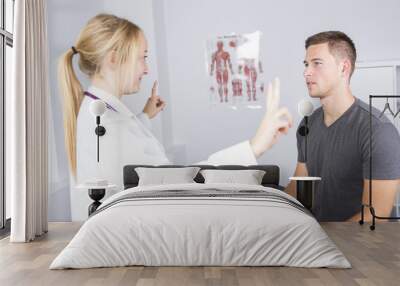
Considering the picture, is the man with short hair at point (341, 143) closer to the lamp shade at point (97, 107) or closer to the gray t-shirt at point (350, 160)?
the gray t-shirt at point (350, 160)

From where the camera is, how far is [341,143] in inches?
273

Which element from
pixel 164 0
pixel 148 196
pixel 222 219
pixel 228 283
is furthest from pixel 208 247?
pixel 164 0

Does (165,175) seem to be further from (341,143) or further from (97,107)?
(341,143)

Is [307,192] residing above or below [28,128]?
below

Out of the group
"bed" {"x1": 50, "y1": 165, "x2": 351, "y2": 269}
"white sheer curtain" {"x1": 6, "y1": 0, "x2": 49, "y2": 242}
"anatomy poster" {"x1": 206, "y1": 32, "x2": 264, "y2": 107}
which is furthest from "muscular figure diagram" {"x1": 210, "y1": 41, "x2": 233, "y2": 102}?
"bed" {"x1": 50, "y1": 165, "x2": 351, "y2": 269}

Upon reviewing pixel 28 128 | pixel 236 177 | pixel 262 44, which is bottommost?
pixel 236 177

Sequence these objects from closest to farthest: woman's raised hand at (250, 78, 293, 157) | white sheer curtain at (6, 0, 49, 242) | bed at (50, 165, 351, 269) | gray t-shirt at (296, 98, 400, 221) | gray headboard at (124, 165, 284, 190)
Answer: bed at (50, 165, 351, 269) < white sheer curtain at (6, 0, 49, 242) < gray t-shirt at (296, 98, 400, 221) < gray headboard at (124, 165, 284, 190) < woman's raised hand at (250, 78, 293, 157)

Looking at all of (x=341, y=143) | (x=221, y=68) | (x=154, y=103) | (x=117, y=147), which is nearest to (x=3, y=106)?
(x=117, y=147)

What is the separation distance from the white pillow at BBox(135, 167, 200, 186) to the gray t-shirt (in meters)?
1.53

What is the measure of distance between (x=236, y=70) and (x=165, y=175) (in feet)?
5.28

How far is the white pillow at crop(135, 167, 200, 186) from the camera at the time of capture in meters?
6.70

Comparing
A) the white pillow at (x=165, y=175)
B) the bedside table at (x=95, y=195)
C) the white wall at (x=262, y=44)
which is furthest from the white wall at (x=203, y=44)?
the bedside table at (x=95, y=195)

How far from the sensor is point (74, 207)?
23.8ft

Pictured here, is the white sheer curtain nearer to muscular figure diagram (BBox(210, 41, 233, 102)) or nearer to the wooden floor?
the wooden floor
